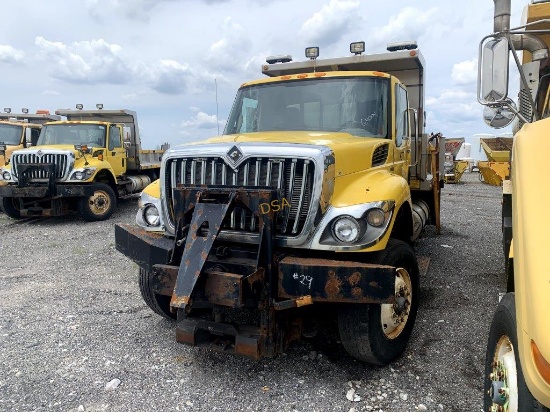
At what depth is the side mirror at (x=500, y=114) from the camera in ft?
10.2

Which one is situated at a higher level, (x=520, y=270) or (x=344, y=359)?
(x=520, y=270)

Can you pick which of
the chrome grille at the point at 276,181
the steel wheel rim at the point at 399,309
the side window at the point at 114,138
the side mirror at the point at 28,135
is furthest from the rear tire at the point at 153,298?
the side mirror at the point at 28,135

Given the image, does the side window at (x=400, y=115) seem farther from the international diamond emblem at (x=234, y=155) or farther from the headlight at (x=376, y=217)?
the international diamond emblem at (x=234, y=155)

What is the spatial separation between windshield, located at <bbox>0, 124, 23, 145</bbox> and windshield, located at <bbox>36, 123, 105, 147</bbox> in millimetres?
1868

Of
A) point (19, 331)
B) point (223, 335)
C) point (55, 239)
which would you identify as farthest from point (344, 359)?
point (55, 239)

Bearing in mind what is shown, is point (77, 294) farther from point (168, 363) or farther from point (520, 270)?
point (520, 270)

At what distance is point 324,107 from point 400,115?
892mm

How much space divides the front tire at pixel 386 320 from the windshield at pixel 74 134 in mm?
9686

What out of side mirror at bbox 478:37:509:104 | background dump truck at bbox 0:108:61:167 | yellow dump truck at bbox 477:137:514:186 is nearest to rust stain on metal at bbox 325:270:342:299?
side mirror at bbox 478:37:509:104

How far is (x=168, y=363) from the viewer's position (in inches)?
145

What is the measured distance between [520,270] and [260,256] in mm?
1680

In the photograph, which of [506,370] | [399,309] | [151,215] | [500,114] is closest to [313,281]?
[399,309]

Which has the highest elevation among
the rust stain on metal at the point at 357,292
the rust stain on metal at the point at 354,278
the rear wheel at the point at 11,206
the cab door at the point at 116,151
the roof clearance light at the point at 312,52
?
the roof clearance light at the point at 312,52

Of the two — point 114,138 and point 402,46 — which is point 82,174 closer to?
point 114,138
